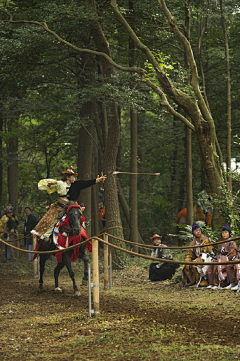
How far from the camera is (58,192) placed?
9.84m

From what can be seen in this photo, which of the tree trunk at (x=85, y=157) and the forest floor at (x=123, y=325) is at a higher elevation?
the tree trunk at (x=85, y=157)

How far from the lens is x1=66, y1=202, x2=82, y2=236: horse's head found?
8727mm

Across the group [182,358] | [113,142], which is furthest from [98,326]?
[113,142]

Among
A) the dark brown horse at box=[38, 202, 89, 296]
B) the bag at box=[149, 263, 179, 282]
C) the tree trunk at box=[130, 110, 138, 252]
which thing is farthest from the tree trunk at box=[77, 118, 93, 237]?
the dark brown horse at box=[38, 202, 89, 296]

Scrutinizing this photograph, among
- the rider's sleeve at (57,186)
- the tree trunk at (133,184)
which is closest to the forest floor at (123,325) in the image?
the rider's sleeve at (57,186)

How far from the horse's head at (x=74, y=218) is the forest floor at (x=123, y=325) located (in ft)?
4.50

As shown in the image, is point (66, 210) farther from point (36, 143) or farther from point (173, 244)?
point (173, 244)

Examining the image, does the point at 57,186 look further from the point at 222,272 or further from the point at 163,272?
the point at 222,272

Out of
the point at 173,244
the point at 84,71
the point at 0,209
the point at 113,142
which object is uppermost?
the point at 84,71

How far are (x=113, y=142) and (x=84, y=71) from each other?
11.4ft

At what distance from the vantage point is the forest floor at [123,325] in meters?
4.93

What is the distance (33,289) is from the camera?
10492 mm

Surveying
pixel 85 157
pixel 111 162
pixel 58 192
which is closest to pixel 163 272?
pixel 58 192

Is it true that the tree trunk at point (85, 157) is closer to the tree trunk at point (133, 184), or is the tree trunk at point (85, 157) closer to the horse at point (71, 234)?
the tree trunk at point (133, 184)
